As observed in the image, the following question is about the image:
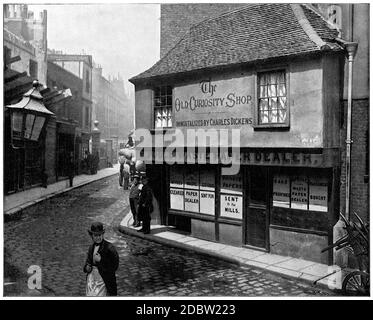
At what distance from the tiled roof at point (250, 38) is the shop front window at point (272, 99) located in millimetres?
555

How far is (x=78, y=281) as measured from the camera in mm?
8055

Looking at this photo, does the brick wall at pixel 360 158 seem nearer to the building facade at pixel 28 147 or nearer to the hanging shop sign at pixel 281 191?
the hanging shop sign at pixel 281 191

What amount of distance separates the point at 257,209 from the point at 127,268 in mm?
4060

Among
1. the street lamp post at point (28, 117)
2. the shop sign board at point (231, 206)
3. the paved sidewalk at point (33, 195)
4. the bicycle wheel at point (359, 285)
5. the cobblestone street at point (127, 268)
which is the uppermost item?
the street lamp post at point (28, 117)

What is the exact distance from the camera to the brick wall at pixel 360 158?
28.8 feet

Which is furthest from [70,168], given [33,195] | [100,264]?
[100,264]

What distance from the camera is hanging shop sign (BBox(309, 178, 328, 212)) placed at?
368 inches

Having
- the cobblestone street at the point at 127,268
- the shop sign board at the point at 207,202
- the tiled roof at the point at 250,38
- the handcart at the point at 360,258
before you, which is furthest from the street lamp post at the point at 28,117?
the handcart at the point at 360,258

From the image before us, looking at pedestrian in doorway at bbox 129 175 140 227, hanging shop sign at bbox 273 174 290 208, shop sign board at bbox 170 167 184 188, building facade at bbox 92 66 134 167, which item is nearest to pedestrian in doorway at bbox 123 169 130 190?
building facade at bbox 92 66 134 167

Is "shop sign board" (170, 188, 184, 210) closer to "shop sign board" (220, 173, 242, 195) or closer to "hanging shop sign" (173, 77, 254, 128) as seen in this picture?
"shop sign board" (220, 173, 242, 195)

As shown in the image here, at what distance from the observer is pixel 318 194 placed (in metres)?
9.47

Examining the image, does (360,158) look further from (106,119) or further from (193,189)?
(106,119)

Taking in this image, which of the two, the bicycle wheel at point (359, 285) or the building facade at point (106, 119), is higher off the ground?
the building facade at point (106, 119)

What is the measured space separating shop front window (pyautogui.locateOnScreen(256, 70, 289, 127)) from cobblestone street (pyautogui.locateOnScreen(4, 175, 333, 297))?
3.98m
